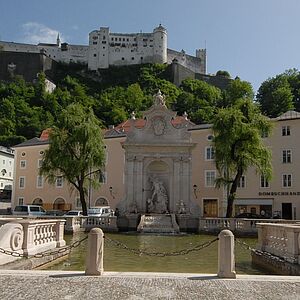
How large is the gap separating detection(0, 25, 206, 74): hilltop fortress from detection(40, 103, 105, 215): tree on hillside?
110 metres

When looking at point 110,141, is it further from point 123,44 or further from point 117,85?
point 123,44

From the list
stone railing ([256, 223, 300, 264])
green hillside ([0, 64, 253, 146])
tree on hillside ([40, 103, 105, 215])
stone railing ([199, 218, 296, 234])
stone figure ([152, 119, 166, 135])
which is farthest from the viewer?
green hillside ([0, 64, 253, 146])

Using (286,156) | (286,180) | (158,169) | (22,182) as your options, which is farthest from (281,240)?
(22,182)

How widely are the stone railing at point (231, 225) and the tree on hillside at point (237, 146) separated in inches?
125

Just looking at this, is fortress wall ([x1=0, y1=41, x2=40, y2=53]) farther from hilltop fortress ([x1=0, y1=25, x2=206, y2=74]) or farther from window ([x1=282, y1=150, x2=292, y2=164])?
window ([x1=282, y1=150, x2=292, y2=164])

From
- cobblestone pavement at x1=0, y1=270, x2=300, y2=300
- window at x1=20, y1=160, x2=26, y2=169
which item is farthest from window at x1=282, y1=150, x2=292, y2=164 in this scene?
cobblestone pavement at x1=0, y1=270, x2=300, y2=300

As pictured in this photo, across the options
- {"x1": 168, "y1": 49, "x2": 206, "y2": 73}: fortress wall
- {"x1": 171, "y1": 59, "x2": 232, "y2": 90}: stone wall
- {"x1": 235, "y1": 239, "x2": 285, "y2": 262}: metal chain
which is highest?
{"x1": 168, "y1": 49, "x2": 206, "y2": 73}: fortress wall

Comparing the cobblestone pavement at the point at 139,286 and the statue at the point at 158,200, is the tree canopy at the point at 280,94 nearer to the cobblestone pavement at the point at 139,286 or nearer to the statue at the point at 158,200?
the statue at the point at 158,200

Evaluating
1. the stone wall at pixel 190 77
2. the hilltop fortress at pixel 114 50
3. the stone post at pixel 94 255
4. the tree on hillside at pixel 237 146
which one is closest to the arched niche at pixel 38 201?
the tree on hillside at pixel 237 146

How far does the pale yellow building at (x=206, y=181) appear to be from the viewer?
49156 millimetres

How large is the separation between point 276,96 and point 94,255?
83852mm

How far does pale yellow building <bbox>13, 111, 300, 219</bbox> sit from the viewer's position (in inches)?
1935

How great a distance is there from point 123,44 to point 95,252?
464 ft

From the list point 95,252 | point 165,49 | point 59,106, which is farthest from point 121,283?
point 165,49
